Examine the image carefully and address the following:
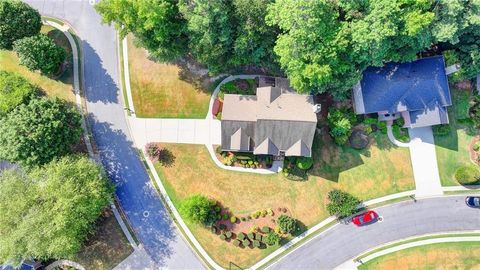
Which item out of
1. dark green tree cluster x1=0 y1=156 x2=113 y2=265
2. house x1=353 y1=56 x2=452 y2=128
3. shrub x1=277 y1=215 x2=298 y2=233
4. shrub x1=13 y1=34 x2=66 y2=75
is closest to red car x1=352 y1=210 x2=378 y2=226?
shrub x1=277 y1=215 x2=298 y2=233

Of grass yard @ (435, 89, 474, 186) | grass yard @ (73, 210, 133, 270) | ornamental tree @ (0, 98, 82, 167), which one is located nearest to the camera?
ornamental tree @ (0, 98, 82, 167)

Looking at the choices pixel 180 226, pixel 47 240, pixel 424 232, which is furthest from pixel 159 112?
pixel 424 232

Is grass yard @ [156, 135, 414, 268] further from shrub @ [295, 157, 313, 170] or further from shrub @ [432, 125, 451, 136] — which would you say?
shrub @ [432, 125, 451, 136]

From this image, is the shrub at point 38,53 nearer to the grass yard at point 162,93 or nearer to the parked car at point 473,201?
the grass yard at point 162,93

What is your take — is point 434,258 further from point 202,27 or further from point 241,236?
point 202,27

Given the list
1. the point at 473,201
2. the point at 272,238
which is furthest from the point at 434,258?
the point at 272,238
